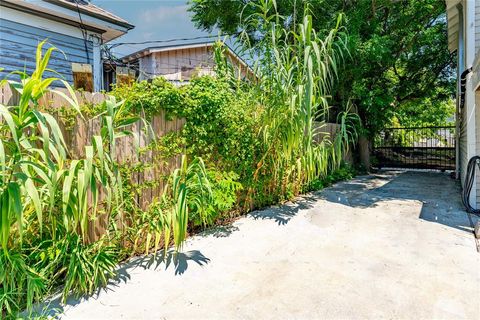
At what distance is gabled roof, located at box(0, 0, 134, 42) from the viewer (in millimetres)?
5117

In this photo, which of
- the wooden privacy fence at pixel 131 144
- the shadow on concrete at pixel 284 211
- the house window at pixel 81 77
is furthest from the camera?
the shadow on concrete at pixel 284 211

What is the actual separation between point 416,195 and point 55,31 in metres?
7.35

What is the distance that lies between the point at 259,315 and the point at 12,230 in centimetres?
169

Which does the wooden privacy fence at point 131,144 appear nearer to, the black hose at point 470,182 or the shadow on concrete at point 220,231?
the shadow on concrete at point 220,231

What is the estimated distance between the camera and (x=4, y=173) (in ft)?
5.69

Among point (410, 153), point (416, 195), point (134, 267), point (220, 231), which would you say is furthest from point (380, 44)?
point (134, 267)

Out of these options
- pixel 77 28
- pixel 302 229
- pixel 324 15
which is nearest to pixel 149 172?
pixel 302 229

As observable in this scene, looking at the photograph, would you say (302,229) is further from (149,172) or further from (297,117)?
(149,172)

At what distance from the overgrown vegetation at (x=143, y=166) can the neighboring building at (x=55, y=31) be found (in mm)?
2611

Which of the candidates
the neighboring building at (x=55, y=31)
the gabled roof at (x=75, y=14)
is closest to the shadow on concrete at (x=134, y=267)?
Answer: the neighboring building at (x=55, y=31)

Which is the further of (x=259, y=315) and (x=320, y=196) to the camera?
(x=320, y=196)

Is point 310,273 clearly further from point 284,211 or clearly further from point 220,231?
point 284,211

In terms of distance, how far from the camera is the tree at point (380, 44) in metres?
6.61

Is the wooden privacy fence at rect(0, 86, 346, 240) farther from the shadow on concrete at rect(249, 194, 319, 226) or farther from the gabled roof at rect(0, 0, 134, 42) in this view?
the gabled roof at rect(0, 0, 134, 42)
